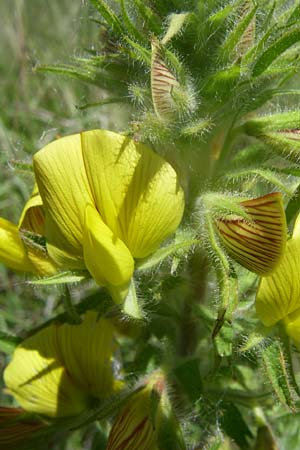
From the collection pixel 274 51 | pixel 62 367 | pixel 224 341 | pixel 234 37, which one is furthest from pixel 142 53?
pixel 62 367

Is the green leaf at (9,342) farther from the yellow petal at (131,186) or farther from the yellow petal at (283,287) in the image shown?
the yellow petal at (283,287)

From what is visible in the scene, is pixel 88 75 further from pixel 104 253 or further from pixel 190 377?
pixel 190 377

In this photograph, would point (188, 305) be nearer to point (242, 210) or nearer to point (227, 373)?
point (227, 373)

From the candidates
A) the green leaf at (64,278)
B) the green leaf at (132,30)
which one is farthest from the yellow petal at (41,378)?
the green leaf at (132,30)

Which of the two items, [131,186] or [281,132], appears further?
[281,132]

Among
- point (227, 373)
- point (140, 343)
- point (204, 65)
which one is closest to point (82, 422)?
point (140, 343)

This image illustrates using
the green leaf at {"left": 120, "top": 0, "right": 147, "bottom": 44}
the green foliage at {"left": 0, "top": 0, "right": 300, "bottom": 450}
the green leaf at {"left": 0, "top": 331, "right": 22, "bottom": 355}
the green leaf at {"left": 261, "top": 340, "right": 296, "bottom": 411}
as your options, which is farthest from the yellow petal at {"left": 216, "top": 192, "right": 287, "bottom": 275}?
the green leaf at {"left": 0, "top": 331, "right": 22, "bottom": 355}
